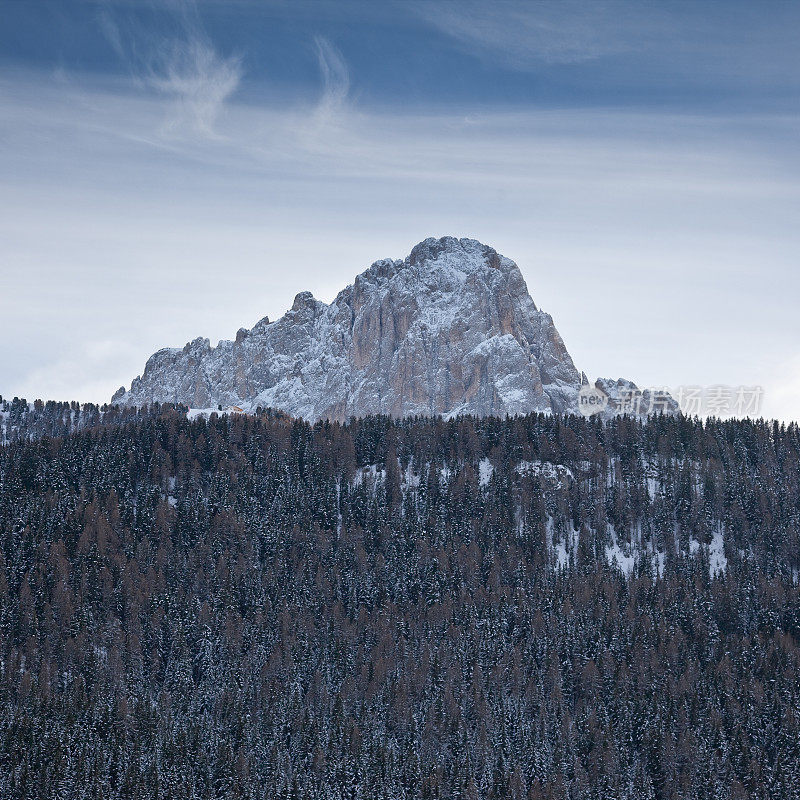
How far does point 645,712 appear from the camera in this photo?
163500mm

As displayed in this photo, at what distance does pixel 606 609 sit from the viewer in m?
190

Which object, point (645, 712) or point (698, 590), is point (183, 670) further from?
point (698, 590)

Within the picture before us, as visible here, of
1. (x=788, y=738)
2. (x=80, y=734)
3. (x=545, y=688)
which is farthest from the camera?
(x=545, y=688)

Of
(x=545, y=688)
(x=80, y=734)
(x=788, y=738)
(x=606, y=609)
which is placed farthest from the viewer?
(x=606, y=609)

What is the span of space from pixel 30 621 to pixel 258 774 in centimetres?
5277

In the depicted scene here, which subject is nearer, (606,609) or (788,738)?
(788,738)

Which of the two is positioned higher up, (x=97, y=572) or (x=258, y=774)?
(x=97, y=572)

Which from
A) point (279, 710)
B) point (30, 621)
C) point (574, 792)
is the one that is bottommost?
point (574, 792)

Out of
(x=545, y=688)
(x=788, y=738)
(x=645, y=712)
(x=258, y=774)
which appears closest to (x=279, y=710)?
(x=258, y=774)

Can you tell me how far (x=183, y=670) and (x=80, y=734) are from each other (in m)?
28.9

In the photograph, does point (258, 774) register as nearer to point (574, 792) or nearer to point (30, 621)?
point (574, 792)

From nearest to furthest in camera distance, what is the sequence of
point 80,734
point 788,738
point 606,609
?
point 80,734, point 788,738, point 606,609

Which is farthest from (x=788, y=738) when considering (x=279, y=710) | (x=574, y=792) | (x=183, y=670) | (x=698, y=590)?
(x=183, y=670)

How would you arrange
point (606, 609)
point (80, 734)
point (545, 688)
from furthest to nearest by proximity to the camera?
point (606, 609) → point (545, 688) → point (80, 734)
